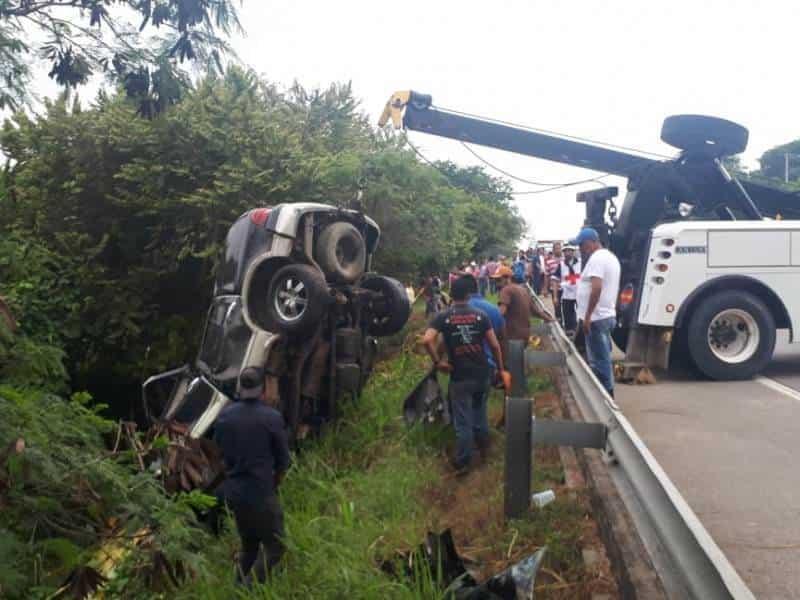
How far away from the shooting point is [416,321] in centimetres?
1745

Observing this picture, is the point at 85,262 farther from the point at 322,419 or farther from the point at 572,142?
the point at 572,142

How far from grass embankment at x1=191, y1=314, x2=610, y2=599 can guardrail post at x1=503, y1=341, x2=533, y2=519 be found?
0.36 feet

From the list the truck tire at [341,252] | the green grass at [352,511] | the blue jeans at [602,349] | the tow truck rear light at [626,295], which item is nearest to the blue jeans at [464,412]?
the green grass at [352,511]

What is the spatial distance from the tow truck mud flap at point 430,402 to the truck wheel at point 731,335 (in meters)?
3.45

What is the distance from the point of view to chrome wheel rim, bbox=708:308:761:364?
9.70m

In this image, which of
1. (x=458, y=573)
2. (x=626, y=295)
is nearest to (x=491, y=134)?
(x=626, y=295)

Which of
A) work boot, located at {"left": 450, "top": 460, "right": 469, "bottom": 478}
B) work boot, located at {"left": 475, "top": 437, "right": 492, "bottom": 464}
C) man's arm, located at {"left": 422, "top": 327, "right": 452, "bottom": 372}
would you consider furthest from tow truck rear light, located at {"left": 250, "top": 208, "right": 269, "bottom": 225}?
work boot, located at {"left": 450, "top": 460, "right": 469, "bottom": 478}

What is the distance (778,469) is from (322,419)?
181 inches

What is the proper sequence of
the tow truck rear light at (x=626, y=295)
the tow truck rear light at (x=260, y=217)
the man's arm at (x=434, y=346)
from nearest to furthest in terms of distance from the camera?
the man's arm at (x=434, y=346) < the tow truck rear light at (x=260, y=217) < the tow truck rear light at (x=626, y=295)

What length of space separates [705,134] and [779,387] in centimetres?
339

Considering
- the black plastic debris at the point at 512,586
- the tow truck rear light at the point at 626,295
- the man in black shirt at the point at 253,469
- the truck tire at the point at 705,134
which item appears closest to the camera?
the black plastic debris at the point at 512,586

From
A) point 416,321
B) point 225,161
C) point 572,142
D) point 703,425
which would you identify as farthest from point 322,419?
point 416,321

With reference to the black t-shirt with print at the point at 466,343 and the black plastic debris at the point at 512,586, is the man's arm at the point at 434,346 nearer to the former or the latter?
the black t-shirt with print at the point at 466,343

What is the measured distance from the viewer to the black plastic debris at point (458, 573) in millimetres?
3941
